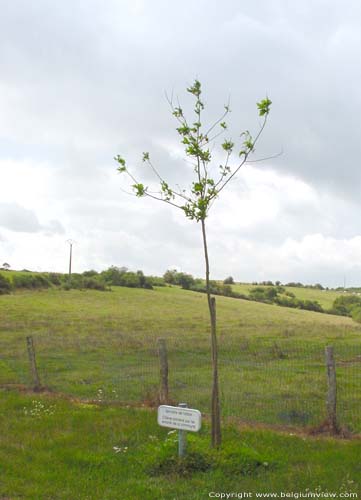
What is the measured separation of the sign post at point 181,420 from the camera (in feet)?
24.2

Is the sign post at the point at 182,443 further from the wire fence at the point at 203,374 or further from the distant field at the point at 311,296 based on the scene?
the distant field at the point at 311,296

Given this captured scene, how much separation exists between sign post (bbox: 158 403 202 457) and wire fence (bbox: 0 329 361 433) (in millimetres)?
4216

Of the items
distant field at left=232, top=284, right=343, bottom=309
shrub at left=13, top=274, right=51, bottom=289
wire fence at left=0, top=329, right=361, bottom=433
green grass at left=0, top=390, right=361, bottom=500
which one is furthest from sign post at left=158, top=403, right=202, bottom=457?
distant field at left=232, top=284, right=343, bottom=309

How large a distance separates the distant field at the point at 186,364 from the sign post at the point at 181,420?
4266 mm

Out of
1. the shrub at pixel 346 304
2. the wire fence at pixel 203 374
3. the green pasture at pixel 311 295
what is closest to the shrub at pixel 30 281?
the green pasture at pixel 311 295

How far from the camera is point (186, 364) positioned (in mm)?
21703

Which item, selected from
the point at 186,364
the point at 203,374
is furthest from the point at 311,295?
the point at 203,374

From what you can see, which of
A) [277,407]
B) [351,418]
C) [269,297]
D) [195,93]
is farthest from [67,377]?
[269,297]

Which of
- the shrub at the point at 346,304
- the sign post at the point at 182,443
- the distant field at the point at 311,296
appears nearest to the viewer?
the sign post at the point at 182,443

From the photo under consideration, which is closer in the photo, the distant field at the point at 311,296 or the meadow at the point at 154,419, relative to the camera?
the meadow at the point at 154,419

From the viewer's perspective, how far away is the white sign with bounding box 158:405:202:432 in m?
7.38

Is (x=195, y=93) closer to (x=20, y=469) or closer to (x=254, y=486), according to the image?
(x=254, y=486)

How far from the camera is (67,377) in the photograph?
18.7 metres

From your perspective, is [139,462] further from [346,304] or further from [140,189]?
[346,304]
